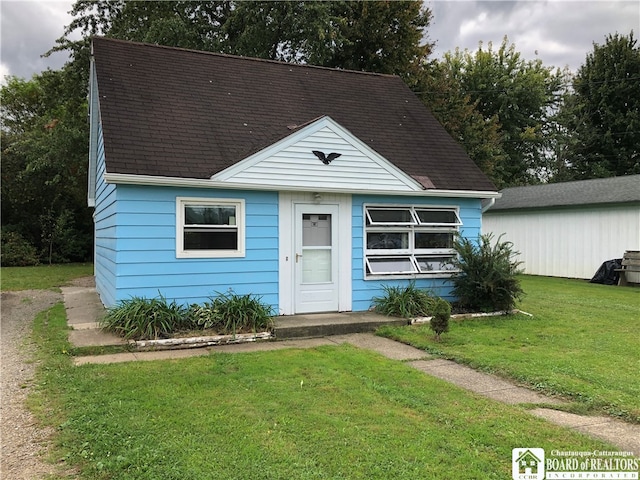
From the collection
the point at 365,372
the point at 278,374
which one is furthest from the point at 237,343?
the point at 365,372

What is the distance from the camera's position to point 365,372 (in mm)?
5750

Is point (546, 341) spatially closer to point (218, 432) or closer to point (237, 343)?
point (237, 343)

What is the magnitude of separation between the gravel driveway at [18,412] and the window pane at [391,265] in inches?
229

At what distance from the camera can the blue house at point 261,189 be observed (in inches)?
313

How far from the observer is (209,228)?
8281mm

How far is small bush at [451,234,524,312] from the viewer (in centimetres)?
927

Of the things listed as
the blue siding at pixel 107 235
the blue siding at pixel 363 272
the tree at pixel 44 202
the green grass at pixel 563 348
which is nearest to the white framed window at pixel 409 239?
the blue siding at pixel 363 272

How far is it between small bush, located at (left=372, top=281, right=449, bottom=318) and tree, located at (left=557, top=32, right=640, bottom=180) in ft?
90.2

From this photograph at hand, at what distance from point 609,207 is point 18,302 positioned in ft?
57.0

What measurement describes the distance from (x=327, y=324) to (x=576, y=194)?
1376cm

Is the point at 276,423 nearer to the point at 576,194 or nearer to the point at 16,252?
the point at 576,194

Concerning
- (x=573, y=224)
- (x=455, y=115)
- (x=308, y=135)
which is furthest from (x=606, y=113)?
(x=308, y=135)

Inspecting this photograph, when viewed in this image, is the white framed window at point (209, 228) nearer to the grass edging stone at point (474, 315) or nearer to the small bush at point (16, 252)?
the grass edging stone at point (474, 315)

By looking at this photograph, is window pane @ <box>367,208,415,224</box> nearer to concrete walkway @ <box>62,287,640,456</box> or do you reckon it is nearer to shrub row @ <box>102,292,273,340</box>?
concrete walkway @ <box>62,287,640,456</box>
